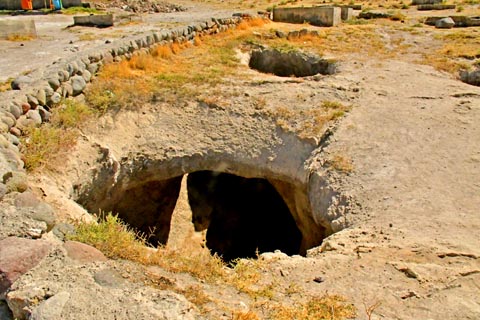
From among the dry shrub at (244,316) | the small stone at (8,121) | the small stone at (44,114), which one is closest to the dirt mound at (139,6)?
the small stone at (44,114)

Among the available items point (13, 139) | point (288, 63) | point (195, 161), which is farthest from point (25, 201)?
point (288, 63)

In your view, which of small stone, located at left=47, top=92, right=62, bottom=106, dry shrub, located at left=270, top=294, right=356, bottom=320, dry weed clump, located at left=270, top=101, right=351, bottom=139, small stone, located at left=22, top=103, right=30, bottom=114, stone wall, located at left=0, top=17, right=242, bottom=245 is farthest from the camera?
dry weed clump, located at left=270, top=101, right=351, bottom=139

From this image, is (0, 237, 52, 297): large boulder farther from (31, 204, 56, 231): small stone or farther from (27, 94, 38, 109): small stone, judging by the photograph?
(27, 94, 38, 109): small stone

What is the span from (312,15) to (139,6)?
387 inches

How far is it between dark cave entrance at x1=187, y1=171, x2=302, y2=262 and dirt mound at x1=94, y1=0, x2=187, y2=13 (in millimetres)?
14279

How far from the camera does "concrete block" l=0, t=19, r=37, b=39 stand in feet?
44.4

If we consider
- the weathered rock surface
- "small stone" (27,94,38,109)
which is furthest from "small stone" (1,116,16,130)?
the weathered rock surface

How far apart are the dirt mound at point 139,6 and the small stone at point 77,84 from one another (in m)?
15.6

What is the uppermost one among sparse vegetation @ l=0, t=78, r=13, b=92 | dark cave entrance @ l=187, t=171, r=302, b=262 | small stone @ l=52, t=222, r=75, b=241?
sparse vegetation @ l=0, t=78, r=13, b=92

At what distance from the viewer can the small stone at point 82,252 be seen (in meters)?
3.96

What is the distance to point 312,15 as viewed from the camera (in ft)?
61.2

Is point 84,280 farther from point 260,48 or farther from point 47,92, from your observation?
point 260,48

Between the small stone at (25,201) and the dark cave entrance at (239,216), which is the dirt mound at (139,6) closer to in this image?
the dark cave entrance at (239,216)

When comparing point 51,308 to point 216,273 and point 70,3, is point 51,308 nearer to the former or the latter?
point 216,273
